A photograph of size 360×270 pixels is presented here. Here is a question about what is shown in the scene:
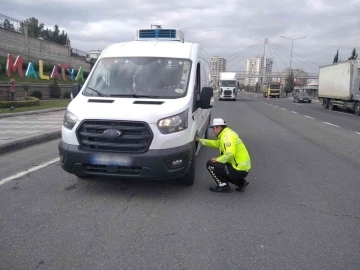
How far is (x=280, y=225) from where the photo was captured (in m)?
4.10

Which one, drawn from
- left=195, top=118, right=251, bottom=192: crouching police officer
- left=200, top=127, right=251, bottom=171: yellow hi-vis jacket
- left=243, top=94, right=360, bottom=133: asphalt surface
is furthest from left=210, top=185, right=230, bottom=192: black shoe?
left=243, top=94, right=360, bottom=133: asphalt surface

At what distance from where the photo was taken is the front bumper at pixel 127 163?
4559mm

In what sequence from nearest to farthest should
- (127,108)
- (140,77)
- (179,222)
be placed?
(179,222) → (127,108) → (140,77)

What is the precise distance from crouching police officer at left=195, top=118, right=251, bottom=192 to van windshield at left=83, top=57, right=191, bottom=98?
964 mm

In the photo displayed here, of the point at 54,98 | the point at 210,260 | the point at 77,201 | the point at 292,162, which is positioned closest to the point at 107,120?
the point at 77,201

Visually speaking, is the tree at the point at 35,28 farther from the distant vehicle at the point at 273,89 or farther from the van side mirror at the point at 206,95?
the van side mirror at the point at 206,95

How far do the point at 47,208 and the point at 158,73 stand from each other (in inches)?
107

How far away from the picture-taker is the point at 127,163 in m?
4.56

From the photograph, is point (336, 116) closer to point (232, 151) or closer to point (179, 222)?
point (232, 151)

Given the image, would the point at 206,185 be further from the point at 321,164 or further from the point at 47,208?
the point at 321,164

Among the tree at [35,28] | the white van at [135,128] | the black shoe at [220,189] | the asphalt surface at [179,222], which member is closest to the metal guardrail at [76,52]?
the tree at [35,28]

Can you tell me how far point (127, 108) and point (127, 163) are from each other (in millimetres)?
765

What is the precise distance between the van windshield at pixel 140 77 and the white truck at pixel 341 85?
21510 millimetres

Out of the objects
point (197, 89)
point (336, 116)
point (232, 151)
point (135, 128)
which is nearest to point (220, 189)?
point (232, 151)
